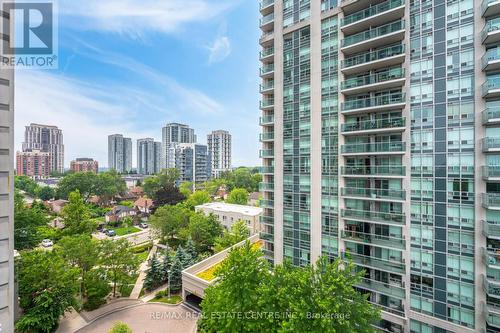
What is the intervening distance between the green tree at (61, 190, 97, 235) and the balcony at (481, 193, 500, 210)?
43.5 meters

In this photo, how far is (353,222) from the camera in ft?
62.9

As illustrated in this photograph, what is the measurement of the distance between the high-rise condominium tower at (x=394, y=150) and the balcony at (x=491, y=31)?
2.0 inches

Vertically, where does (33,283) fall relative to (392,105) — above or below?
below

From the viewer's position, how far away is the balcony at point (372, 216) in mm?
16925

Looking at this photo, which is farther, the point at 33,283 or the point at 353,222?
the point at 353,222

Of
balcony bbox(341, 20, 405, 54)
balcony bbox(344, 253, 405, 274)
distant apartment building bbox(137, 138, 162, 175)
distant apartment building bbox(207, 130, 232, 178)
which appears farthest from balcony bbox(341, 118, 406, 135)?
distant apartment building bbox(137, 138, 162, 175)

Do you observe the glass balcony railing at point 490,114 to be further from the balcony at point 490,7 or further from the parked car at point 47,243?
the parked car at point 47,243

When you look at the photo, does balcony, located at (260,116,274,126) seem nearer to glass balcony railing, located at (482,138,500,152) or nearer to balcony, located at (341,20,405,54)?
balcony, located at (341,20,405,54)

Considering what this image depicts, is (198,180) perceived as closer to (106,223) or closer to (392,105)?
(106,223)

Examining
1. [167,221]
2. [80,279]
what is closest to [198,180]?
[167,221]

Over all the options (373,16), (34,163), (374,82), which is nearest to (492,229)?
(374,82)

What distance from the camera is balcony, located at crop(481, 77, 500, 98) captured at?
44.1 feet

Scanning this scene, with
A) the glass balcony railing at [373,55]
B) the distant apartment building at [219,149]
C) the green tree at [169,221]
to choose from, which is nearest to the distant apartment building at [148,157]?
the distant apartment building at [219,149]

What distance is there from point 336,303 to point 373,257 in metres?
8.72
